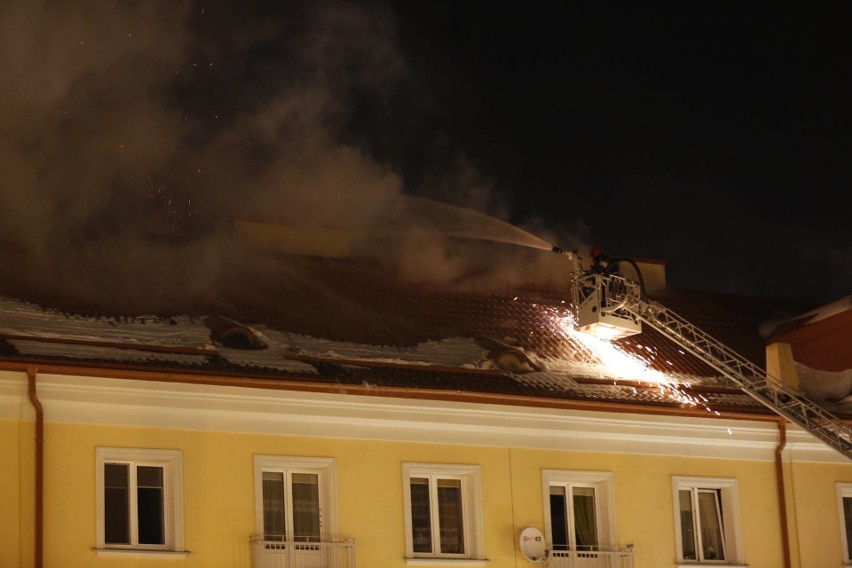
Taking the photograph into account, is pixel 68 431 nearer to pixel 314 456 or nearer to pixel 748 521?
pixel 314 456

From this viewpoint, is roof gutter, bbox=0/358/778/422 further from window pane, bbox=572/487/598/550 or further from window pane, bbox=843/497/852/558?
window pane, bbox=843/497/852/558

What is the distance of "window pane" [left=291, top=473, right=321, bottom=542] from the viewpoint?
22562 mm

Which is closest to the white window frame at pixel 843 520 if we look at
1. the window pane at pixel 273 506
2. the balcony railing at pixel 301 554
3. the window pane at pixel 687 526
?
the window pane at pixel 687 526

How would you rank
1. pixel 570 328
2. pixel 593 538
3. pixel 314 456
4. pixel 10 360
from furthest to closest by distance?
pixel 570 328 → pixel 593 538 → pixel 314 456 → pixel 10 360

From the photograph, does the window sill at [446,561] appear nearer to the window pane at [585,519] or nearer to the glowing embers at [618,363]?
the window pane at [585,519]

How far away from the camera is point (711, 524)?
2561cm

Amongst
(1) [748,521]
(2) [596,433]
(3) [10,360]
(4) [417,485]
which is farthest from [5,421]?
(1) [748,521]

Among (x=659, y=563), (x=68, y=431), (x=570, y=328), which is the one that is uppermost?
(x=570, y=328)

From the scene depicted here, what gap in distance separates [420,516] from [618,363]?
4.21 m

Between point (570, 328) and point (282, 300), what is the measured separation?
4547mm

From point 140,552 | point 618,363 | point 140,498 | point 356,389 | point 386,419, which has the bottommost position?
point 140,552

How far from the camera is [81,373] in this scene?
21.2 metres

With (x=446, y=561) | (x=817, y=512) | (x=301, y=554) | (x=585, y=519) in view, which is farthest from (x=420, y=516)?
(x=817, y=512)

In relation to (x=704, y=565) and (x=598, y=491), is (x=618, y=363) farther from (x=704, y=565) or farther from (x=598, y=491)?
(x=704, y=565)
